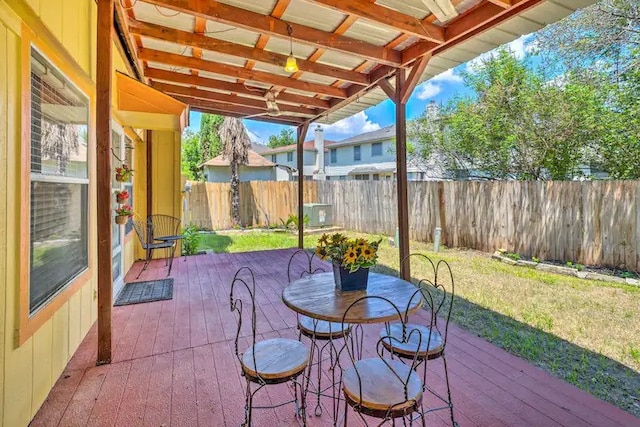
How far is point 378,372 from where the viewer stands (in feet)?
5.04

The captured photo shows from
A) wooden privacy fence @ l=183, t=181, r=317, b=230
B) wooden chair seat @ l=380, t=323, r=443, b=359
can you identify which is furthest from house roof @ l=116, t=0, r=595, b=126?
wooden privacy fence @ l=183, t=181, r=317, b=230

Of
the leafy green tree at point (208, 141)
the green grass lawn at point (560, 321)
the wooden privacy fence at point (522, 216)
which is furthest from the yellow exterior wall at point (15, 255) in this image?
the leafy green tree at point (208, 141)

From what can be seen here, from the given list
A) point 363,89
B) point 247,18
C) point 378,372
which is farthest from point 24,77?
point 363,89

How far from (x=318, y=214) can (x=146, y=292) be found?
6.45 meters

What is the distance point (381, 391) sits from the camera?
1.39 m

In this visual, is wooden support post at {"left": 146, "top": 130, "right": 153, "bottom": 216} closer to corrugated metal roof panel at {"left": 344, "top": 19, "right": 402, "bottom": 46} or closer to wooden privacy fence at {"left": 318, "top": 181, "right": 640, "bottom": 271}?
corrugated metal roof panel at {"left": 344, "top": 19, "right": 402, "bottom": 46}

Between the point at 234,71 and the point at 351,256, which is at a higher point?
the point at 234,71

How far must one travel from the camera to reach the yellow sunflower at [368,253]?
1883 mm

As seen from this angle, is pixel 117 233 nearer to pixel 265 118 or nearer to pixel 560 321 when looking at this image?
pixel 265 118

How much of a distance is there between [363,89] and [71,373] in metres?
4.52

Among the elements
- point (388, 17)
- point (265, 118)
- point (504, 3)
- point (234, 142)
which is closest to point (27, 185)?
point (388, 17)

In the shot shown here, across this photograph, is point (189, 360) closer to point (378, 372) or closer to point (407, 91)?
point (378, 372)

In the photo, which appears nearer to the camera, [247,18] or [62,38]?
[62,38]

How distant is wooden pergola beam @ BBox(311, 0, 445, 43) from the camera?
2.65m
